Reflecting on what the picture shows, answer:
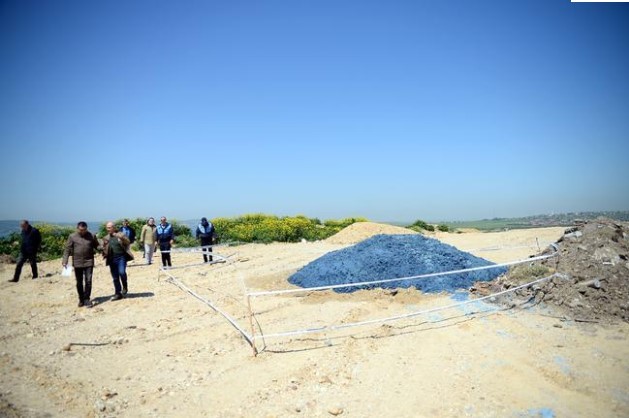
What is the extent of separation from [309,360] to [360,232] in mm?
16772

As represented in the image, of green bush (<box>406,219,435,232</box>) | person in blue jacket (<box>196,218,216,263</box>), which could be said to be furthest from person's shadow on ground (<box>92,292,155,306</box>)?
green bush (<box>406,219,435,232</box>)

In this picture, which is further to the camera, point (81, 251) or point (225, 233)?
point (225, 233)

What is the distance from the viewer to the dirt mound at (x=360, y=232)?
2132cm

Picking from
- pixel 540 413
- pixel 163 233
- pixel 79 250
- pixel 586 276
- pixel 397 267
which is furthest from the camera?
pixel 163 233

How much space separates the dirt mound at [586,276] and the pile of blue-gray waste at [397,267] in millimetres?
828

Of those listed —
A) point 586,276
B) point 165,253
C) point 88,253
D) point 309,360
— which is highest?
point 88,253

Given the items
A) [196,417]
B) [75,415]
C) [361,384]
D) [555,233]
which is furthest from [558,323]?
[555,233]

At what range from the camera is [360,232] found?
21953mm

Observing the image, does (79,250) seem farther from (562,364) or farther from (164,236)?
(562,364)

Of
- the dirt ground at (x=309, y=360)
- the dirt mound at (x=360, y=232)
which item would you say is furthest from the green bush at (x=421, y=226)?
the dirt ground at (x=309, y=360)

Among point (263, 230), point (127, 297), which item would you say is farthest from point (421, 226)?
point (127, 297)

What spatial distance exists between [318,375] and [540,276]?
6.10m

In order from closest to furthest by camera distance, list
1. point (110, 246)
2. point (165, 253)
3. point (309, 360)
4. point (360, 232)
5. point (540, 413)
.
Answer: point (540, 413), point (309, 360), point (110, 246), point (165, 253), point (360, 232)

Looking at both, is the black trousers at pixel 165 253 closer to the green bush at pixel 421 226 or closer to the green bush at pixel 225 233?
the green bush at pixel 225 233
